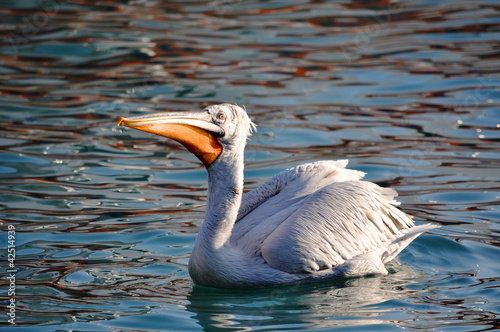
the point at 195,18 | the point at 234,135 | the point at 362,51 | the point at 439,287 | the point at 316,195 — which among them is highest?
the point at 195,18

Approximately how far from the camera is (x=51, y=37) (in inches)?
454

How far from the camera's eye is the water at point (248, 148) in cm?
443

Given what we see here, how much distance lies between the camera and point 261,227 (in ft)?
15.9

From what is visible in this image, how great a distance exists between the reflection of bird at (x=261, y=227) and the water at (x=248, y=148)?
13 cm

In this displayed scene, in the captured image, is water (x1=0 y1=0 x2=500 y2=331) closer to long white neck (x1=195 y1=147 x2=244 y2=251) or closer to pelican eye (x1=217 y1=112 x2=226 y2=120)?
long white neck (x1=195 y1=147 x2=244 y2=251)

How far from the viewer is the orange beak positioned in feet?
13.7

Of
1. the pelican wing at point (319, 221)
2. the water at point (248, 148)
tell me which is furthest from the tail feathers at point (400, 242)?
the water at point (248, 148)

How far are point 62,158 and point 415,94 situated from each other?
447 centimetres

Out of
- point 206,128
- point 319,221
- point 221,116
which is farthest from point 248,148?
point 206,128

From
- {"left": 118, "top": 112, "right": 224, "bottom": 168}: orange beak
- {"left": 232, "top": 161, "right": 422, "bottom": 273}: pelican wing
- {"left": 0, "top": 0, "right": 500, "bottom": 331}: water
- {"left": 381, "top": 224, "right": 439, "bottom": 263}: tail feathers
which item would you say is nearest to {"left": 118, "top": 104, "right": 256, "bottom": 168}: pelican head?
{"left": 118, "top": 112, "right": 224, "bottom": 168}: orange beak

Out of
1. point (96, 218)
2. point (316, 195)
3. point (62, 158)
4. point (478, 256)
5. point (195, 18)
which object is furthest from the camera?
point (195, 18)

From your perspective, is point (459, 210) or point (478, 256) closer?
point (478, 256)

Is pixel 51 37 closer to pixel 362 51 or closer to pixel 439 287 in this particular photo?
pixel 362 51

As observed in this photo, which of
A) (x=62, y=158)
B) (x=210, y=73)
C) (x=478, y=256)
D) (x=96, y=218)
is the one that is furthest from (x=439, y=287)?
(x=210, y=73)
